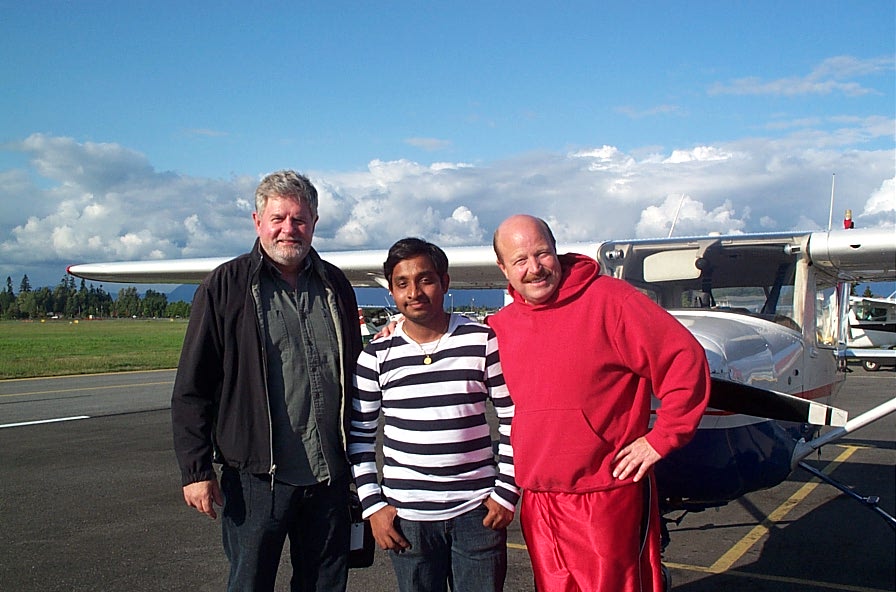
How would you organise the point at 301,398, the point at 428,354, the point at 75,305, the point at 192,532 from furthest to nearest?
the point at 75,305 → the point at 192,532 → the point at 301,398 → the point at 428,354

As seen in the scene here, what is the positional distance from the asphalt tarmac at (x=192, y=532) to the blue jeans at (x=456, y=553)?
1.73 m

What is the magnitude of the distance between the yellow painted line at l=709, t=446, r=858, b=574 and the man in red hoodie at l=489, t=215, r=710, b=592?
2.31 metres

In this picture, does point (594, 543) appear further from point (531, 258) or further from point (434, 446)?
point (531, 258)

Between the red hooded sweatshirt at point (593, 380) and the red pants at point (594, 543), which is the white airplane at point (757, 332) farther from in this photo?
the red hooded sweatshirt at point (593, 380)

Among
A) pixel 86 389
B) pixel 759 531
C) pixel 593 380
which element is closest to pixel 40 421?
pixel 86 389

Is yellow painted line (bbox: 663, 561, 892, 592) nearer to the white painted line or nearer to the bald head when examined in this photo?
the bald head

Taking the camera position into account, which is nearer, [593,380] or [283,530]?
[593,380]

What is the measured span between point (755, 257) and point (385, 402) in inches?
122

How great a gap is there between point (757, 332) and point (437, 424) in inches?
Result: 95.2

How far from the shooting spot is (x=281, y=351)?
247cm

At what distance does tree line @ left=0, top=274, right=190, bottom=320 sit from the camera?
114m

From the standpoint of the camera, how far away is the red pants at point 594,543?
223 centimetres

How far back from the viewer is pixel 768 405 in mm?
3066

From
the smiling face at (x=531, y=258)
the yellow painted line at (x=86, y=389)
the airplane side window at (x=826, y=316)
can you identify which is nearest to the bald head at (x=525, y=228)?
the smiling face at (x=531, y=258)
